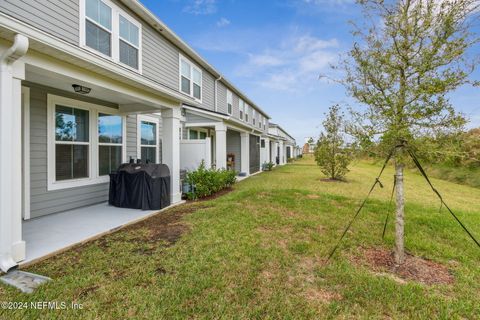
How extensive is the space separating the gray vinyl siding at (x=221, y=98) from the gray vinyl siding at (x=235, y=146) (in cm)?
163

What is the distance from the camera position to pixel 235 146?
1520 cm

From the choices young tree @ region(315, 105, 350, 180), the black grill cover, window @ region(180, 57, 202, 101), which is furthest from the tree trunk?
young tree @ region(315, 105, 350, 180)

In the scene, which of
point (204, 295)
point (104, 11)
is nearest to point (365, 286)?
point (204, 295)

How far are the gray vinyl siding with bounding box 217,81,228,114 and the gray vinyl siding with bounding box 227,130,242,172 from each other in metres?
1.63

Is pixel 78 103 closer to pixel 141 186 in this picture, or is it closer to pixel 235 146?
pixel 141 186

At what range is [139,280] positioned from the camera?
9.48 ft

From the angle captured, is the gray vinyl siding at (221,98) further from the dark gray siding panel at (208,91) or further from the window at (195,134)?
the window at (195,134)

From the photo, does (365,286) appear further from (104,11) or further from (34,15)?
(104,11)

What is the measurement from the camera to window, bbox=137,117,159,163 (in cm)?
834

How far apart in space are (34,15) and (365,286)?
24.3 feet

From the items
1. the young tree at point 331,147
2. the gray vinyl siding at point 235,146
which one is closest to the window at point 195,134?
the gray vinyl siding at point 235,146

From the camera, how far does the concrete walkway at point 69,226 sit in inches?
149

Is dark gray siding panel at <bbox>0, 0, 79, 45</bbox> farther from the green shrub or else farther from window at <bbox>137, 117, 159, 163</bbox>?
the green shrub

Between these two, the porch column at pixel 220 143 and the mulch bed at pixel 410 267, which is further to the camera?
the porch column at pixel 220 143
